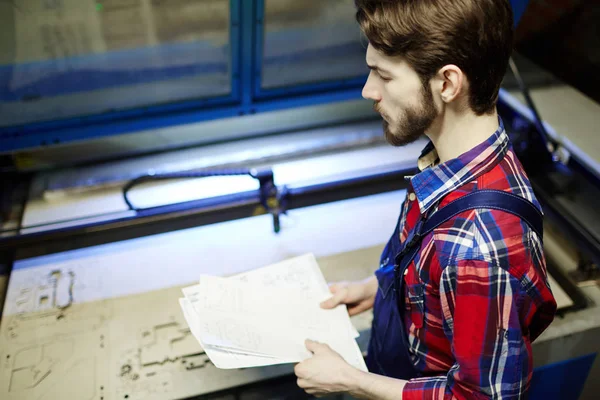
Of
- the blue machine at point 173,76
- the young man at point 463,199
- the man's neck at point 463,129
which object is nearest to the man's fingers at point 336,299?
the young man at point 463,199

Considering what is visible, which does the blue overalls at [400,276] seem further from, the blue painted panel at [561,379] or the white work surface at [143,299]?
the blue painted panel at [561,379]

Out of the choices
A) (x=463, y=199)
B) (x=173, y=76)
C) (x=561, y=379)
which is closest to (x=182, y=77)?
(x=173, y=76)

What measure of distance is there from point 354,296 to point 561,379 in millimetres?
653

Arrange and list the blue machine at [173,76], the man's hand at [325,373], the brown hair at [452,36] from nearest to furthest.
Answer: the brown hair at [452,36], the man's hand at [325,373], the blue machine at [173,76]

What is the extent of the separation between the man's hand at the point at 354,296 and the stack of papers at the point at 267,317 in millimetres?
20

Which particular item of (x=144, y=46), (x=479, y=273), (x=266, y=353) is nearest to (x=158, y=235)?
(x=144, y=46)

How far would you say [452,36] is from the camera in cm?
88

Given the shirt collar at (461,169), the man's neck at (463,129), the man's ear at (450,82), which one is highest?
the man's ear at (450,82)

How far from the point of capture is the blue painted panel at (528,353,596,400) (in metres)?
1.46

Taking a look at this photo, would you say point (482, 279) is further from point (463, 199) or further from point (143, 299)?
point (143, 299)

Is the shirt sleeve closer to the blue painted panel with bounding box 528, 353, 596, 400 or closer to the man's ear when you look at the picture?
the man's ear

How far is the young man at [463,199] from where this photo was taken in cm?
88

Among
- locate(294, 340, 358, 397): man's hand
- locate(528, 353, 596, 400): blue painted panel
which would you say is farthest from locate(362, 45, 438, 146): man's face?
locate(528, 353, 596, 400): blue painted panel

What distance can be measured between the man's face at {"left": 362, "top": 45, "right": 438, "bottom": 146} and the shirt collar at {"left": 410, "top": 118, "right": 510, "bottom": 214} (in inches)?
3.3
